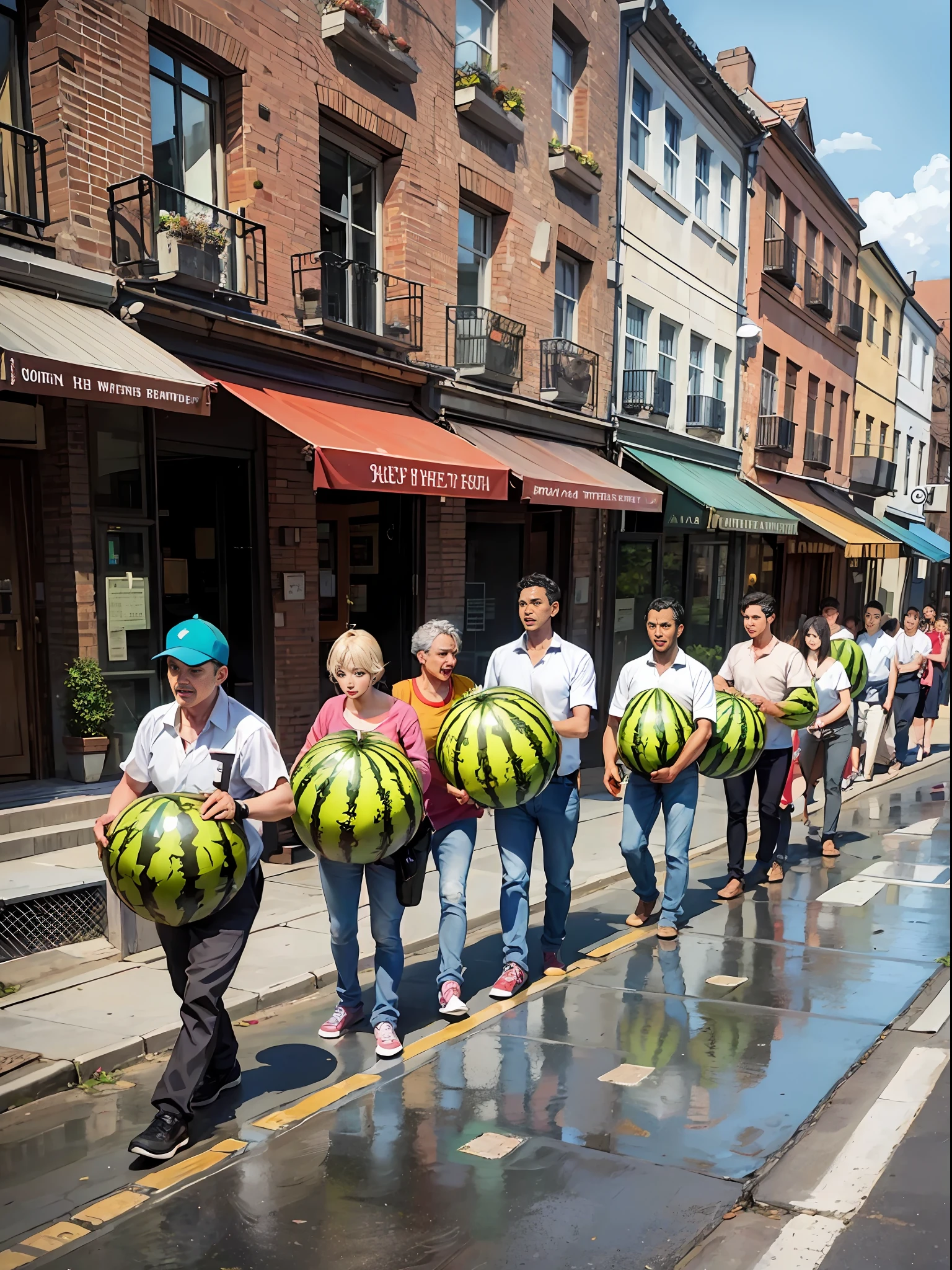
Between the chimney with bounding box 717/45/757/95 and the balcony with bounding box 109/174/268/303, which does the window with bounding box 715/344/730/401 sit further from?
the balcony with bounding box 109/174/268/303

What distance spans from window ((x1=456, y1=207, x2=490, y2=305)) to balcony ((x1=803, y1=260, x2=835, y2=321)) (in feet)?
45.1

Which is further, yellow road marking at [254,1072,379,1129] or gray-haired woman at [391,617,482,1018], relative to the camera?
gray-haired woman at [391,617,482,1018]

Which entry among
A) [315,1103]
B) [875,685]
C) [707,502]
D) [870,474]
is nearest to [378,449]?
[315,1103]

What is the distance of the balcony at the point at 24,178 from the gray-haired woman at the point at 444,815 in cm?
451

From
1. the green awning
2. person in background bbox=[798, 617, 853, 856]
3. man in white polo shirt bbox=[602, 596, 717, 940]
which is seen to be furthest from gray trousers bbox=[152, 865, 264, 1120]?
the green awning

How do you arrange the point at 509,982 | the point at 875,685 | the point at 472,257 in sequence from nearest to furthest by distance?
the point at 509,982 < the point at 875,685 < the point at 472,257

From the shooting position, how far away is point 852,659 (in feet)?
33.5

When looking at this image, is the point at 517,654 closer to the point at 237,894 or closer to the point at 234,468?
the point at 237,894

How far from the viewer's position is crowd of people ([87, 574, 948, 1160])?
163 inches

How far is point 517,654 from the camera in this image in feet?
19.7

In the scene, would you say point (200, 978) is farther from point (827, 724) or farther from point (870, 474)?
point (870, 474)

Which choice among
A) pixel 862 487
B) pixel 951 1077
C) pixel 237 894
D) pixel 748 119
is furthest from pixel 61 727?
pixel 862 487

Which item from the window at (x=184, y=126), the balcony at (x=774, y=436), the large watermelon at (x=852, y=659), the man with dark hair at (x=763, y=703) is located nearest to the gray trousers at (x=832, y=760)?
the large watermelon at (x=852, y=659)

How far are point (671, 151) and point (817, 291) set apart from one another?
28.3 feet
